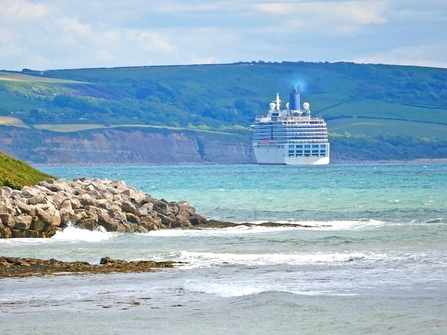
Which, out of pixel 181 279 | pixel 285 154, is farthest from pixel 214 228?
pixel 285 154

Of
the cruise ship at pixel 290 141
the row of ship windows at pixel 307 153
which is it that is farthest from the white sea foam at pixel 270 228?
the cruise ship at pixel 290 141

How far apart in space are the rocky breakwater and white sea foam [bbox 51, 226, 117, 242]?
0.15m

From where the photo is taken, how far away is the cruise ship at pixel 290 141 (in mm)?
158875

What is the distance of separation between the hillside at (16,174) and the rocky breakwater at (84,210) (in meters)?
0.90

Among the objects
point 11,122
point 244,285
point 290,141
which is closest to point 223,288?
point 244,285

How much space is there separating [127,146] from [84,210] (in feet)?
532

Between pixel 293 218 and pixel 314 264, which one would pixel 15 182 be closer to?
pixel 293 218

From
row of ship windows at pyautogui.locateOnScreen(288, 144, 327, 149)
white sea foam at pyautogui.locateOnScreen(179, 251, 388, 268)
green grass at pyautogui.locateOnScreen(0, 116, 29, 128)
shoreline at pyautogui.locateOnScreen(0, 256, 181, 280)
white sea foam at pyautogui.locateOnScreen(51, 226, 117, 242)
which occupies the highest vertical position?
green grass at pyautogui.locateOnScreen(0, 116, 29, 128)

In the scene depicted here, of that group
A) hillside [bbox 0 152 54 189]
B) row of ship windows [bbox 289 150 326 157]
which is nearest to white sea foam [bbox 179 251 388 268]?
hillside [bbox 0 152 54 189]

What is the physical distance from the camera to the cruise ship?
159 m

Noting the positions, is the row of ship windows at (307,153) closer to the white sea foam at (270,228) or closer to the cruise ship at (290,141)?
the cruise ship at (290,141)

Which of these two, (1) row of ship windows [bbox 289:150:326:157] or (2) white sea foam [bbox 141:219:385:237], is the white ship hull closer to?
(1) row of ship windows [bbox 289:150:326:157]

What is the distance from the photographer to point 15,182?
31000 mm

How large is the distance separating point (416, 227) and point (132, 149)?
16097 cm
